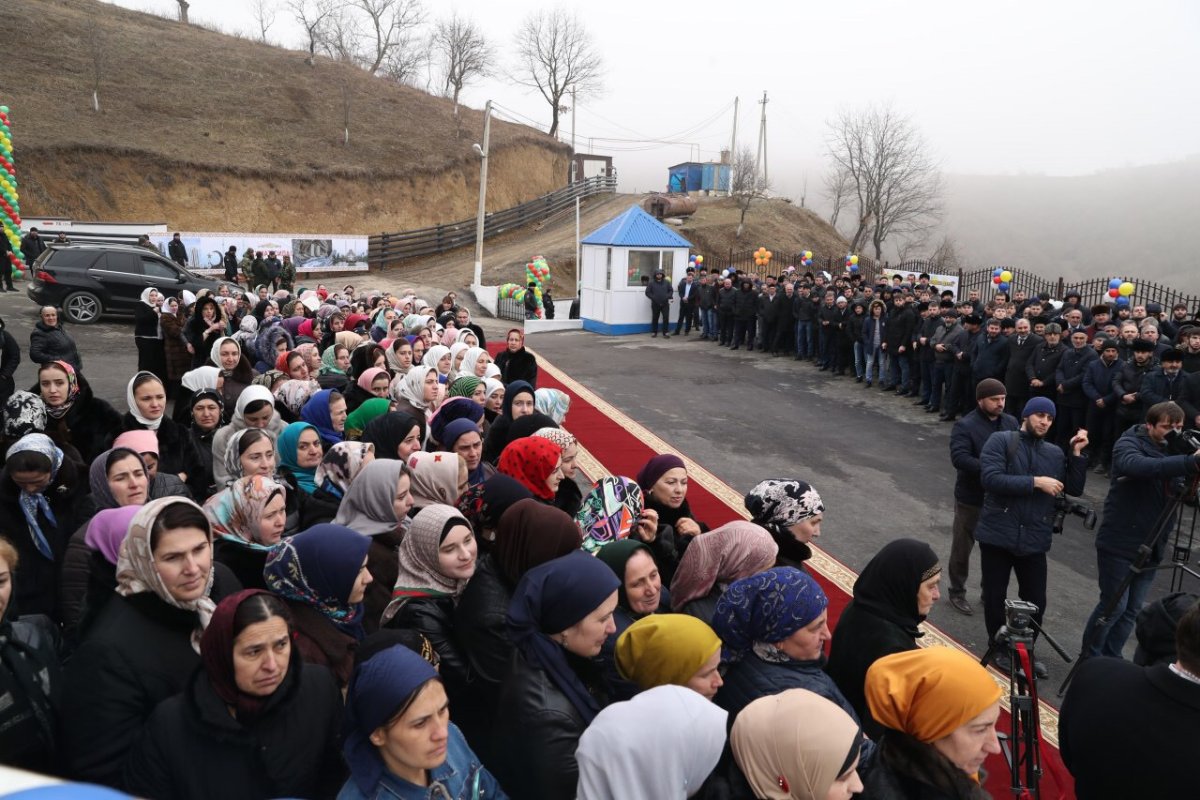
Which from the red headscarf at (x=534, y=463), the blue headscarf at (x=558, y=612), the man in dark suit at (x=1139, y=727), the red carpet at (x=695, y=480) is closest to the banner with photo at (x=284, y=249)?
the red carpet at (x=695, y=480)

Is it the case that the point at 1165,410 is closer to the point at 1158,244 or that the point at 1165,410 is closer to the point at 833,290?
the point at 833,290

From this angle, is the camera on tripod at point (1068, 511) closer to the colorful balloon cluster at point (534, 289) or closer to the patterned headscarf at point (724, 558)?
the patterned headscarf at point (724, 558)

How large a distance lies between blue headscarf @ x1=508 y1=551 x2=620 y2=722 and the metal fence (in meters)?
30.1

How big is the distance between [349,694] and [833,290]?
48.3 feet

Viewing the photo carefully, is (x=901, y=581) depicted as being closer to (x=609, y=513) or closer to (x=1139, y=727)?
(x=1139, y=727)

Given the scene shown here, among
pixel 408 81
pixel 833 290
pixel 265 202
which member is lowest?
pixel 833 290

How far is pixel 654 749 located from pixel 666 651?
1.44ft

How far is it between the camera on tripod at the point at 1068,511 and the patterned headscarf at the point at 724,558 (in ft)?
7.27

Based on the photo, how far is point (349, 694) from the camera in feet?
7.79

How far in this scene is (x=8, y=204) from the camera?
2166cm

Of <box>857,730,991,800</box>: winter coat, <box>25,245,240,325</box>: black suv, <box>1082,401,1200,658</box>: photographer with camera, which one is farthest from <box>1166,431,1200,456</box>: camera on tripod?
<box>25,245,240,325</box>: black suv

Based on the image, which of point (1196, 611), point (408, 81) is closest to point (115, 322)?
point (1196, 611)

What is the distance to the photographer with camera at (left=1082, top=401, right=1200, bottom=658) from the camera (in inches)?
201

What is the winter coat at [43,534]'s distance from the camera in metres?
4.07
